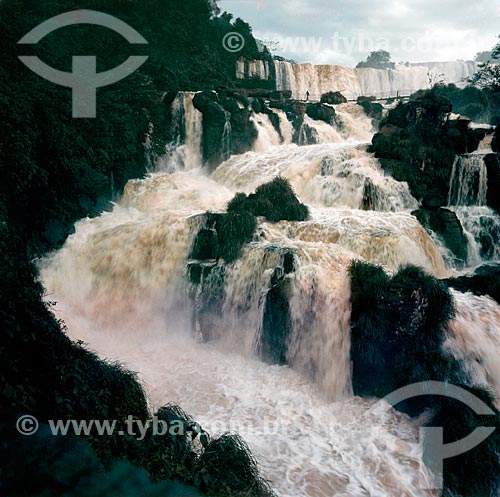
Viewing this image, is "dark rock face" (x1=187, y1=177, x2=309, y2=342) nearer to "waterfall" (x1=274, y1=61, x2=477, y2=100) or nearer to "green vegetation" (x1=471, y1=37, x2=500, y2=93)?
"waterfall" (x1=274, y1=61, x2=477, y2=100)

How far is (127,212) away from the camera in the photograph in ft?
50.8

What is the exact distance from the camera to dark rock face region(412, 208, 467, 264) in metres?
13.2

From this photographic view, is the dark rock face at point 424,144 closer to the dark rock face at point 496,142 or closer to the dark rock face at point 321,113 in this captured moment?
the dark rock face at point 496,142

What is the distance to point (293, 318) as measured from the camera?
955 centimetres

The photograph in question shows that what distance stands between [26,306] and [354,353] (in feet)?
21.4

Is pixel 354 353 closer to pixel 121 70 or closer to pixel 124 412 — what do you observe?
pixel 124 412

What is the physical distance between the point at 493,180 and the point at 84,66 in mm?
19426

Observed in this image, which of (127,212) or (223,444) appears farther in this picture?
(127,212)

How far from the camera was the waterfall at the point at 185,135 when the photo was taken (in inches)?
798

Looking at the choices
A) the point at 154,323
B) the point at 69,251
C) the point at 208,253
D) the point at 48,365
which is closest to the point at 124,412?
the point at 48,365

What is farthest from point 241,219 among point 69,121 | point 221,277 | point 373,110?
point 373,110

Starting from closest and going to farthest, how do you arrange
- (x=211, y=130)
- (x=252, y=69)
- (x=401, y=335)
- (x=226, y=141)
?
(x=401, y=335)
(x=211, y=130)
(x=226, y=141)
(x=252, y=69)

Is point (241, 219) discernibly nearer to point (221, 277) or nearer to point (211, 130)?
point (221, 277)

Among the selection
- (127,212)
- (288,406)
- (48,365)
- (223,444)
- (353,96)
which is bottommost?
(288,406)
